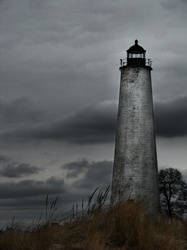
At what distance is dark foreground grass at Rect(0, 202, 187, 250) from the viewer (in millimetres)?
10508

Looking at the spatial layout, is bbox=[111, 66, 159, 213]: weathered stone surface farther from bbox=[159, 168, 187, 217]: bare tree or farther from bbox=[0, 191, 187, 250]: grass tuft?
bbox=[0, 191, 187, 250]: grass tuft

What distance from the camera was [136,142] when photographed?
28.5 m

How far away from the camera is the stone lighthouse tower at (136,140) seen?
28.1 m

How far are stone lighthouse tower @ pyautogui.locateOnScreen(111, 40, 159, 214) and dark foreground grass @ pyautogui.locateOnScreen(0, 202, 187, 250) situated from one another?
15940 mm

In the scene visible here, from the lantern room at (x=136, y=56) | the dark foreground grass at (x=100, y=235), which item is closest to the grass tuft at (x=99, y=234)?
the dark foreground grass at (x=100, y=235)

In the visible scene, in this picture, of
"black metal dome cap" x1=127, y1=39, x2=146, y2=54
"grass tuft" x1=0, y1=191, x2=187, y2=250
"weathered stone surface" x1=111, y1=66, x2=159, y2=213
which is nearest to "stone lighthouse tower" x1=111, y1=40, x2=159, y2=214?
"weathered stone surface" x1=111, y1=66, x2=159, y2=213

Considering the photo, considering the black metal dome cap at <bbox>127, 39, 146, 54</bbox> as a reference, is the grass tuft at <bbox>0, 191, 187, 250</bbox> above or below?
below

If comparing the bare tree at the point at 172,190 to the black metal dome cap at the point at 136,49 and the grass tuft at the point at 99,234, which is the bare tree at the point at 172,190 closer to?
the black metal dome cap at the point at 136,49

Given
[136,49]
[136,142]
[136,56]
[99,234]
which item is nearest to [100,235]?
[99,234]

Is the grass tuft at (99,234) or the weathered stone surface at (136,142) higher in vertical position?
the weathered stone surface at (136,142)

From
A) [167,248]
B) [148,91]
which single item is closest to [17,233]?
[167,248]

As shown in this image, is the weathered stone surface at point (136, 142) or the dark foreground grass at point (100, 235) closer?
the dark foreground grass at point (100, 235)

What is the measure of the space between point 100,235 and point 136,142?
58.4ft

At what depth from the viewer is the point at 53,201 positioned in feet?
34.8
